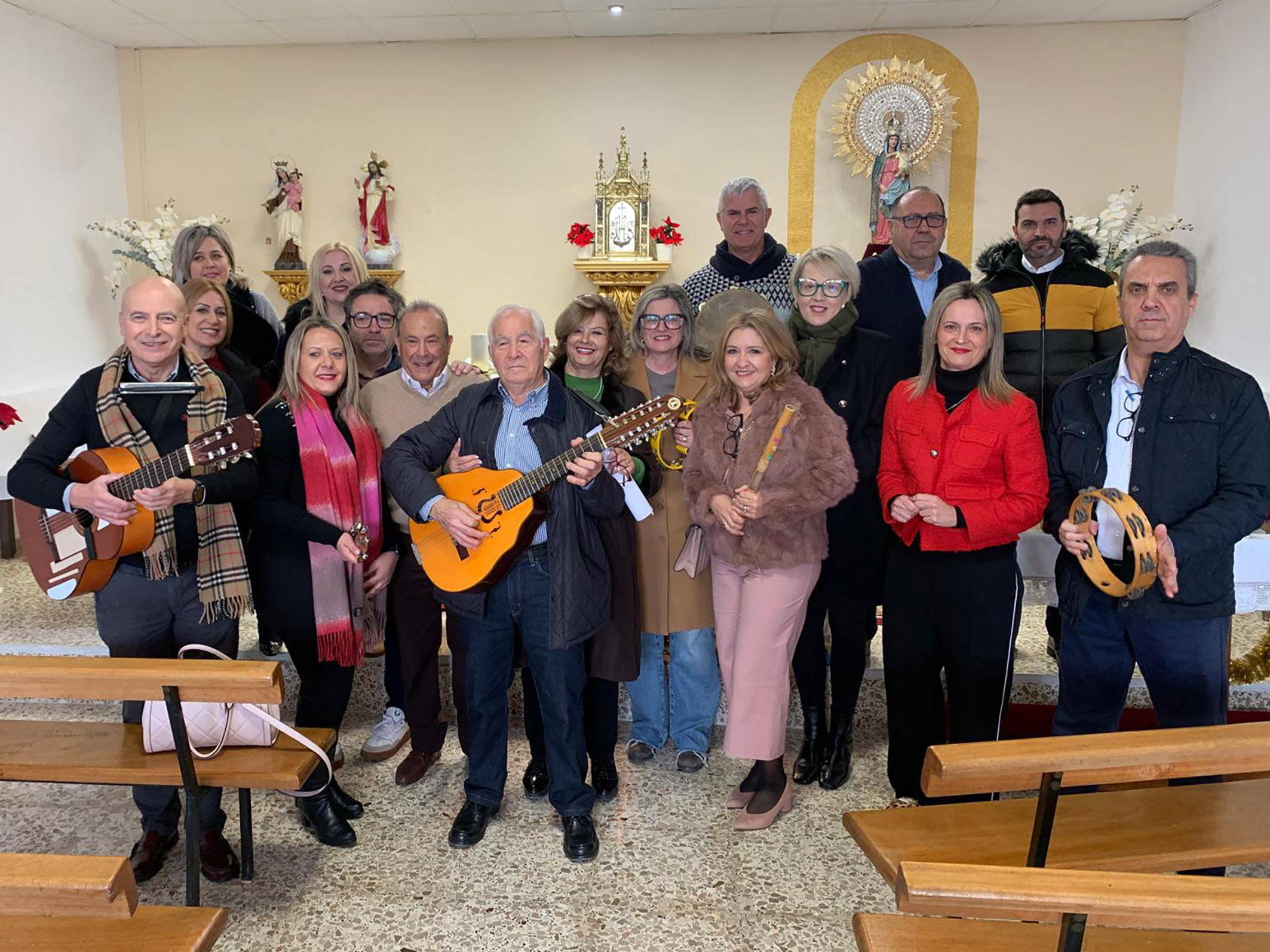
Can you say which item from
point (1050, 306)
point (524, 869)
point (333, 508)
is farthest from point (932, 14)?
point (524, 869)

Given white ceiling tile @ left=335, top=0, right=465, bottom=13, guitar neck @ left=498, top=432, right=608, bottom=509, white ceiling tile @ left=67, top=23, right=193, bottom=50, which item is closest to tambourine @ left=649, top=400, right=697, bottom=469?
guitar neck @ left=498, top=432, right=608, bottom=509

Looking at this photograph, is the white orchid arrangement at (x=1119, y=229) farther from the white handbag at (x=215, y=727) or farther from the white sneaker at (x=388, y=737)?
the white handbag at (x=215, y=727)

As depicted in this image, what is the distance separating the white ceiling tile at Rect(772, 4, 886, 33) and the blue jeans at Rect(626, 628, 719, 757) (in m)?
4.77

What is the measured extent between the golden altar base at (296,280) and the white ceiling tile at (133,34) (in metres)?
1.76

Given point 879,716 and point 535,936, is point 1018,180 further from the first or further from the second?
point 535,936

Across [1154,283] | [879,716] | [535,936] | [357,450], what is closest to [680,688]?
[879,716]

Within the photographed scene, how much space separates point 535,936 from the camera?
2.21 meters

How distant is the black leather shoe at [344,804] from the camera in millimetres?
2713

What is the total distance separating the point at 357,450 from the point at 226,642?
2.23ft

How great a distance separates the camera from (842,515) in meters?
2.83

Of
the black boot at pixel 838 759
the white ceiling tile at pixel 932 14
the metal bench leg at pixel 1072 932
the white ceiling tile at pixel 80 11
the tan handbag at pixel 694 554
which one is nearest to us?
the metal bench leg at pixel 1072 932

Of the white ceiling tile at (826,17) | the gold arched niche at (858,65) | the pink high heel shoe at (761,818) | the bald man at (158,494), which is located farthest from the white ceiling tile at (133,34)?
the pink high heel shoe at (761,818)

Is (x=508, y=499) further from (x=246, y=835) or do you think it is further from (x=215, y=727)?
(x=246, y=835)

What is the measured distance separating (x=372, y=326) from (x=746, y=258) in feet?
4.59
